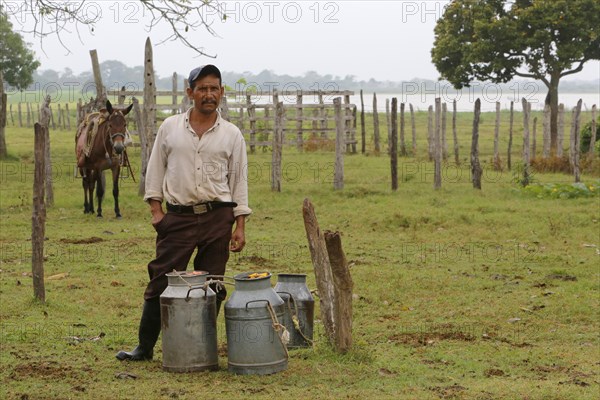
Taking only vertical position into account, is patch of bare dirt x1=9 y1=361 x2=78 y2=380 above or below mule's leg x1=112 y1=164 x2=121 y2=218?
below

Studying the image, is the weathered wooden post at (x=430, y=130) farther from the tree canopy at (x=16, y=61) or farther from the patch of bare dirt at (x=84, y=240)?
the tree canopy at (x=16, y=61)

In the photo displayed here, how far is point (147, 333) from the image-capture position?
583cm

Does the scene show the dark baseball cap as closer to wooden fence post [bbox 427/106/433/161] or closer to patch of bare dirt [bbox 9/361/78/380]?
patch of bare dirt [bbox 9/361/78/380]

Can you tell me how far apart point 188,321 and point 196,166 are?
991 millimetres

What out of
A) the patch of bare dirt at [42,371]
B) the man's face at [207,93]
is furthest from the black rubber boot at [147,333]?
the man's face at [207,93]

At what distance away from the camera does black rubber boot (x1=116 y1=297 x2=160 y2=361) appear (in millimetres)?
5730

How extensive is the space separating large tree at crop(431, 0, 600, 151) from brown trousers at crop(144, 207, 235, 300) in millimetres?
24901

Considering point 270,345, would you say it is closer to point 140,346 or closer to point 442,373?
point 140,346

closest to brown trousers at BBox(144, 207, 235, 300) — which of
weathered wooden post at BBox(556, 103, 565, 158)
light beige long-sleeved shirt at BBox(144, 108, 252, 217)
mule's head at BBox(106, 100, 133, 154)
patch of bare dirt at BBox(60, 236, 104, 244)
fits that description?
light beige long-sleeved shirt at BBox(144, 108, 252, 217)

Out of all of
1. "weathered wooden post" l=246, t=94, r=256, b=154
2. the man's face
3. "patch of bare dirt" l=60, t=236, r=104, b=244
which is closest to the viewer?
the man's face

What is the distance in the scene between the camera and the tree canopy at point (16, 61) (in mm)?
42125

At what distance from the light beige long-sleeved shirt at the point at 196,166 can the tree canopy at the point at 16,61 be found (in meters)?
37.9

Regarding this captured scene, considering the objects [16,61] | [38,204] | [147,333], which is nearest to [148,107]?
[38,204]

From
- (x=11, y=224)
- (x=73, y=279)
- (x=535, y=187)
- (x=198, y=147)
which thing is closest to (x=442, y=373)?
(x=198, y=147)
